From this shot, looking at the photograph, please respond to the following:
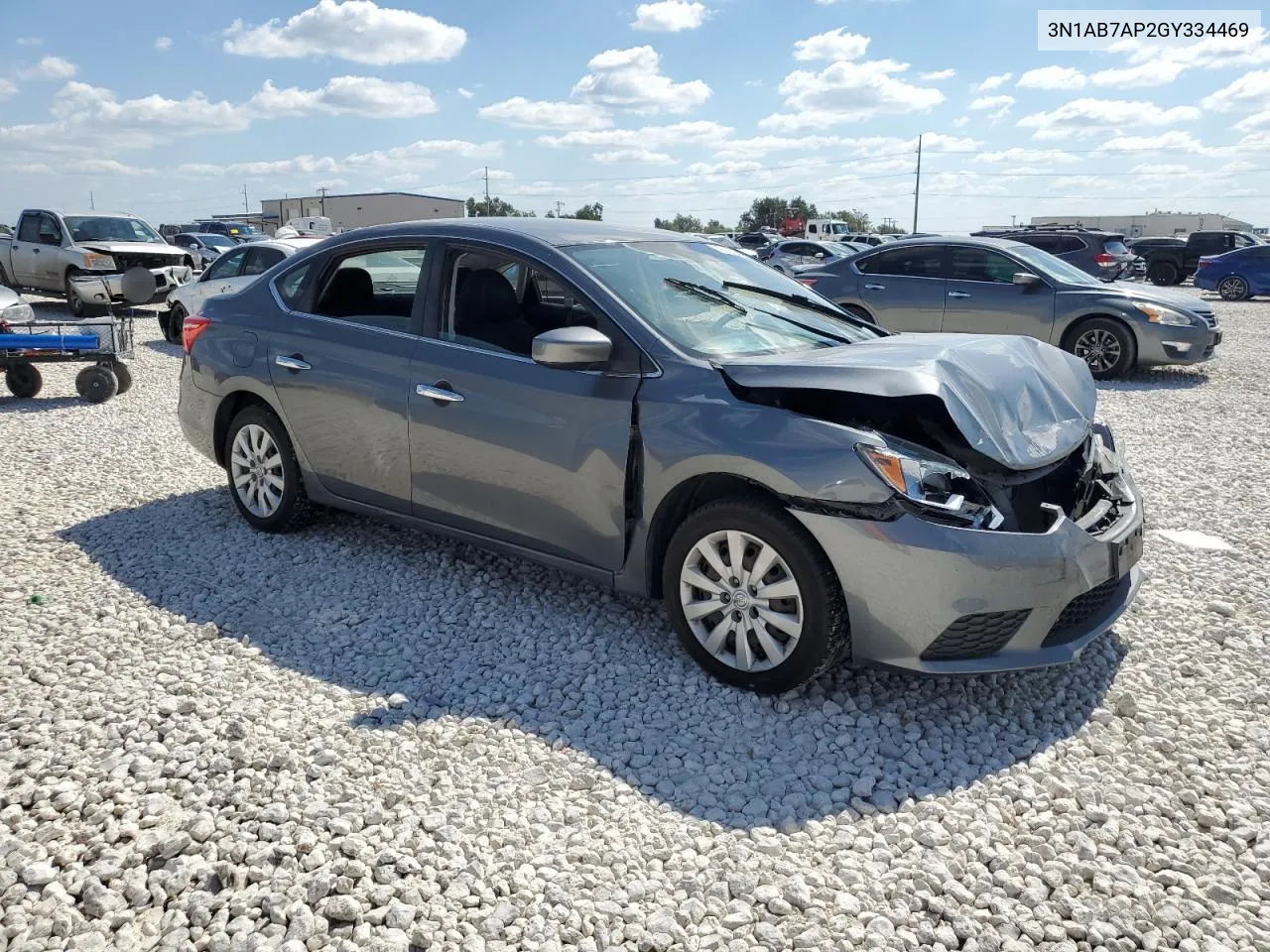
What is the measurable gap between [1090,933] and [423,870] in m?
1.79

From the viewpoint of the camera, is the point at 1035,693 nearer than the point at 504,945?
No

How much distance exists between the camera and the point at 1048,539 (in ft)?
11.2

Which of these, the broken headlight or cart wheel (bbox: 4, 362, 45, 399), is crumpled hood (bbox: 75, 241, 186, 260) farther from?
the broken headlight

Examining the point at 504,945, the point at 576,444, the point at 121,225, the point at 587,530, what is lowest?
→ the point at 504,945

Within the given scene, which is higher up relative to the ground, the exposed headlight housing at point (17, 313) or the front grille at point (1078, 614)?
the exposed headlight housing at point (17, 313)

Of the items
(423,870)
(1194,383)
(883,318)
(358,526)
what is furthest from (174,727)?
(1194,383)

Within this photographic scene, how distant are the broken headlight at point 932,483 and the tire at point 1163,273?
3130cm

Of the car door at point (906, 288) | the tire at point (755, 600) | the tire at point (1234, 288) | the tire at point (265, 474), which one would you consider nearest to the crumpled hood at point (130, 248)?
the car door at point (906, 288)

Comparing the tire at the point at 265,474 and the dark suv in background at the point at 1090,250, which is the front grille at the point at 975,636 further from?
the dark suv in background at the point at 1090,250

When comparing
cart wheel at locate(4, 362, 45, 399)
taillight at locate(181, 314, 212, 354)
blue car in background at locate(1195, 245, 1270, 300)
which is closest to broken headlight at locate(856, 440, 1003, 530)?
taillight at locate(181, 314, 212, 354)

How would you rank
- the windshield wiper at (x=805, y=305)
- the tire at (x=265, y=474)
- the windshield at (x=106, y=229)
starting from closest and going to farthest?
the windshield wiper at (x=805, y=305), the tire at (x=265, y=474), the windshield at (x=106, y=229)

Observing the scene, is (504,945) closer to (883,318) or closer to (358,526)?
(358,526)

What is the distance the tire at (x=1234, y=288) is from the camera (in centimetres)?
2558

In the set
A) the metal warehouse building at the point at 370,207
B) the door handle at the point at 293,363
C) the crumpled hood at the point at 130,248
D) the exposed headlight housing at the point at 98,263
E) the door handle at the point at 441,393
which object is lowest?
the door handle at the point at 441,393
